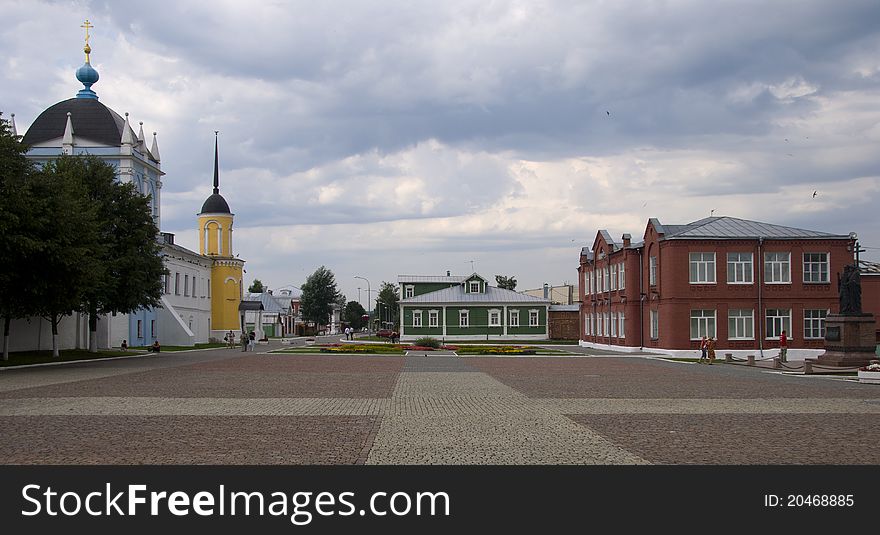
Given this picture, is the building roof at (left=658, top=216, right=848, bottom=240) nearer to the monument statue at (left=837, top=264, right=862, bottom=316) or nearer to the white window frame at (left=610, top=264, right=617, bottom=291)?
the white window frame at (left=610, top=264, right=617, bottom=291)

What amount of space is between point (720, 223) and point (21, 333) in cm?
3877

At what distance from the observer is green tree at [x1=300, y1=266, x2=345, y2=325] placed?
12306cm

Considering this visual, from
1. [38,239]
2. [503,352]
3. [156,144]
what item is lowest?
[503,352]

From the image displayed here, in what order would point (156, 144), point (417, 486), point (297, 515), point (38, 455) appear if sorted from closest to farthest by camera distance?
point (297, 515)
point (417, 486)
point (38, 455)
point (156, 144)

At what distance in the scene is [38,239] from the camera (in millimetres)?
29266

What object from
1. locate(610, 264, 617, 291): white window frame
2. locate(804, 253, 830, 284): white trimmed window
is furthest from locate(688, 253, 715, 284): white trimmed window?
locate(610, 264, 617, 291): white window frame

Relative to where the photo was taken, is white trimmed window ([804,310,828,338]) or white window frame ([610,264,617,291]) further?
white window frame ([610,264,617,291])

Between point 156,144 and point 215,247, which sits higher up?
point 156,144

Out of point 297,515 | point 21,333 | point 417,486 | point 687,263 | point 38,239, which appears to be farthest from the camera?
point 687,263

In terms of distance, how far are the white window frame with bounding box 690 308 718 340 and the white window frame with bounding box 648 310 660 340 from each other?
8.45 ft

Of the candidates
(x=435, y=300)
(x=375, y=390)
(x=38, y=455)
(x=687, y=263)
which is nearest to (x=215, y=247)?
(x=435, y=300)

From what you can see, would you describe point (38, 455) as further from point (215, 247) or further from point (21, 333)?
point (215, 247)

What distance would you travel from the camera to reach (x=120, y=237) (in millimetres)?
39188

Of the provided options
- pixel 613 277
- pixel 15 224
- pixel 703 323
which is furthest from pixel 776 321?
pixel 15 224
